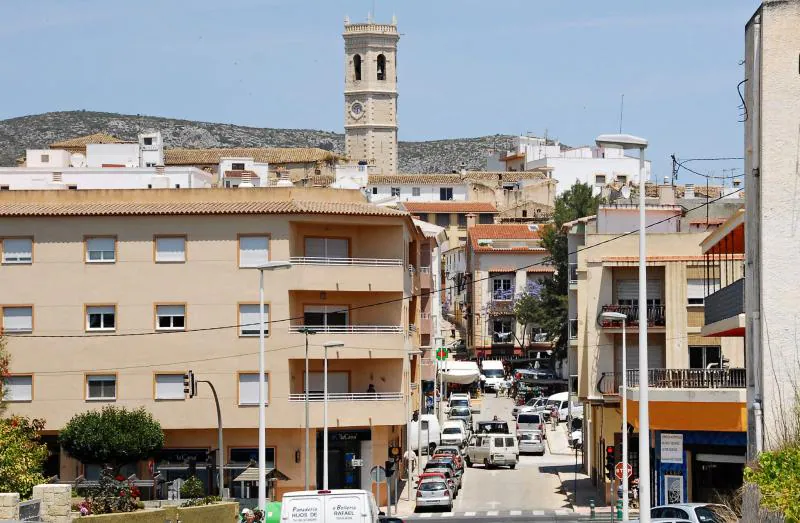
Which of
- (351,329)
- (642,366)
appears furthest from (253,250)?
(642,366)

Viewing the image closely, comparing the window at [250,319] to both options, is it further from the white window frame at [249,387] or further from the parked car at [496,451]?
the parked car at [496,451]

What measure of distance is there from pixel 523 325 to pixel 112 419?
231 ft

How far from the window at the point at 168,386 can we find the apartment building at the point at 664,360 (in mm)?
15109

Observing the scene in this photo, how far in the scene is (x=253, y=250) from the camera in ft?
198

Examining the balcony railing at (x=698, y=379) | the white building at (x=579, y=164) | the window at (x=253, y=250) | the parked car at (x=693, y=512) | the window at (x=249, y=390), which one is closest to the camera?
the parked car at (x=693, y=512)

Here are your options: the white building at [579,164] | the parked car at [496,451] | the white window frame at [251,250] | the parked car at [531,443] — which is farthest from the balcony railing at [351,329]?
the white building at [579,164]

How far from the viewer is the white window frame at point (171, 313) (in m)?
60.3

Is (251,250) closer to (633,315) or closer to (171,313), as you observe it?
(171,313)

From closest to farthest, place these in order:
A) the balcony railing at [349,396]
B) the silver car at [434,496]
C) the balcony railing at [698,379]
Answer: the balcony railing at [698,379] < the silver car at [434,496] < the balcony railing at [349,396]

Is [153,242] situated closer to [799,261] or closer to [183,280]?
[183,280]

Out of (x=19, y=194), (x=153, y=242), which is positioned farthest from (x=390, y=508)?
(x=19, y=194)

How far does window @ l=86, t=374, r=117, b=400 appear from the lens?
60000 mm

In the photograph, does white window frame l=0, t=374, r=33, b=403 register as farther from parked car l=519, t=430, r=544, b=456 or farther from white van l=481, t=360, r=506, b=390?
white van l=481, t=360, r=506, b=390

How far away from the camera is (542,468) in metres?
73.4
